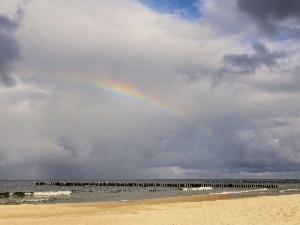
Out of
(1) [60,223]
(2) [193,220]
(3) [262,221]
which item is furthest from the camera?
(1) [60,223]

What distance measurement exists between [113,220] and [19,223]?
566cm

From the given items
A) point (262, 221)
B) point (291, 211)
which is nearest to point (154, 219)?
point (262, 221)

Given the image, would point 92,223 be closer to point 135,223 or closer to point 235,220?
point 135,223

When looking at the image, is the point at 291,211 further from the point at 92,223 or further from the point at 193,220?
the point at 92,223

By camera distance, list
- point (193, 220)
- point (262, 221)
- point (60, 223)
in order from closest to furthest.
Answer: point (262, 221) < point (193, 220) < point (60, 223)

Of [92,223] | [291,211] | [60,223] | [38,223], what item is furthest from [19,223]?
[291,211]

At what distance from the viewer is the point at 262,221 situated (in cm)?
1819

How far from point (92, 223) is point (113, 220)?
1444 millimetres

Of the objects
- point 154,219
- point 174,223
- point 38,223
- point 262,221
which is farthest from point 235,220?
point 38,223

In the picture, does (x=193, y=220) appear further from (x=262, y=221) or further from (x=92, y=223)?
(x=92, y=223)

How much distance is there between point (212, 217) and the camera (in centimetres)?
2072

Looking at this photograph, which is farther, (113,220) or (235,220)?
(113,220)

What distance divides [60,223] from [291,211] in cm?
1323

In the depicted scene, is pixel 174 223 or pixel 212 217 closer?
pixel 174 223
